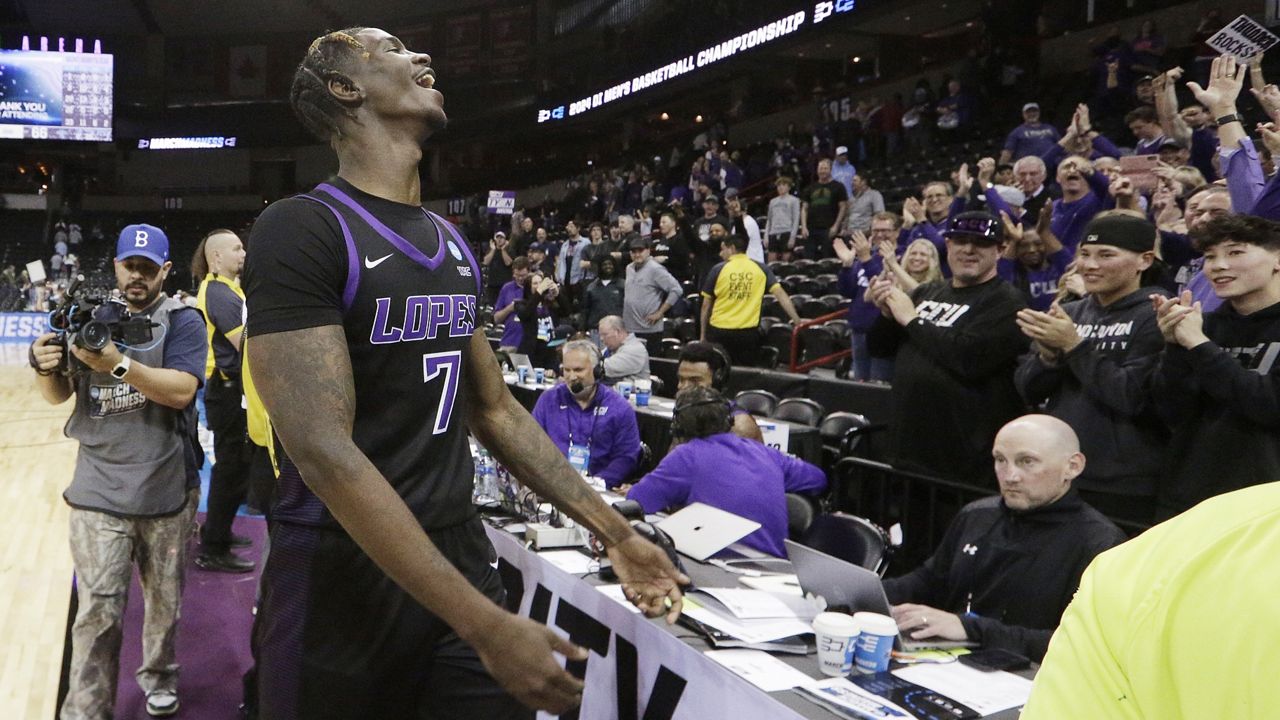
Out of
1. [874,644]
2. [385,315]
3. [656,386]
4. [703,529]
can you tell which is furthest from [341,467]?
[656,386]

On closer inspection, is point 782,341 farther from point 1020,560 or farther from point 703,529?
point 1020,560

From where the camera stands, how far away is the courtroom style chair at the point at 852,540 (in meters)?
3.49

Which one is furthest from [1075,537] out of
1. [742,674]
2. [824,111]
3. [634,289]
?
[824,111]

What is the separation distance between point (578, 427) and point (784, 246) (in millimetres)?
7285

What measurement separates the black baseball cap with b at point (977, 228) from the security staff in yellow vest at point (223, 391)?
306 centimetres

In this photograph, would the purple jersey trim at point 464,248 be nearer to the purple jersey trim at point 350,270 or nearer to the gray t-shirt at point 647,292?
the purple jersey trim at point 350,270

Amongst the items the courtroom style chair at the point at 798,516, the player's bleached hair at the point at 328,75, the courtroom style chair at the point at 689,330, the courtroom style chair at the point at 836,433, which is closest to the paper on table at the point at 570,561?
the courtroom style chair at the point at 798,516

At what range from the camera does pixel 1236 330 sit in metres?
3.25

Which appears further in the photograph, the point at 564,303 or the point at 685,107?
the point at 685,107

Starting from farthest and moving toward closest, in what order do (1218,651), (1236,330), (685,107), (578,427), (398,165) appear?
(685,107) < (578,427) < (1236,330) < (398,165) < (1218,651)

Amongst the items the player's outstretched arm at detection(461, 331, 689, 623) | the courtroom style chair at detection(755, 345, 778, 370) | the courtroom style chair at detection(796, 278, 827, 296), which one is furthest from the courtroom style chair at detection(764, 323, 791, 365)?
the player's outstretched arm at detection(461, 331, 689, 623)

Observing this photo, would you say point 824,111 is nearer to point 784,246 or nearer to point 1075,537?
point 784,246

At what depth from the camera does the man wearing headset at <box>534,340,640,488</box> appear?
18.1 feet

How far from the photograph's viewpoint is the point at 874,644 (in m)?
2.26
